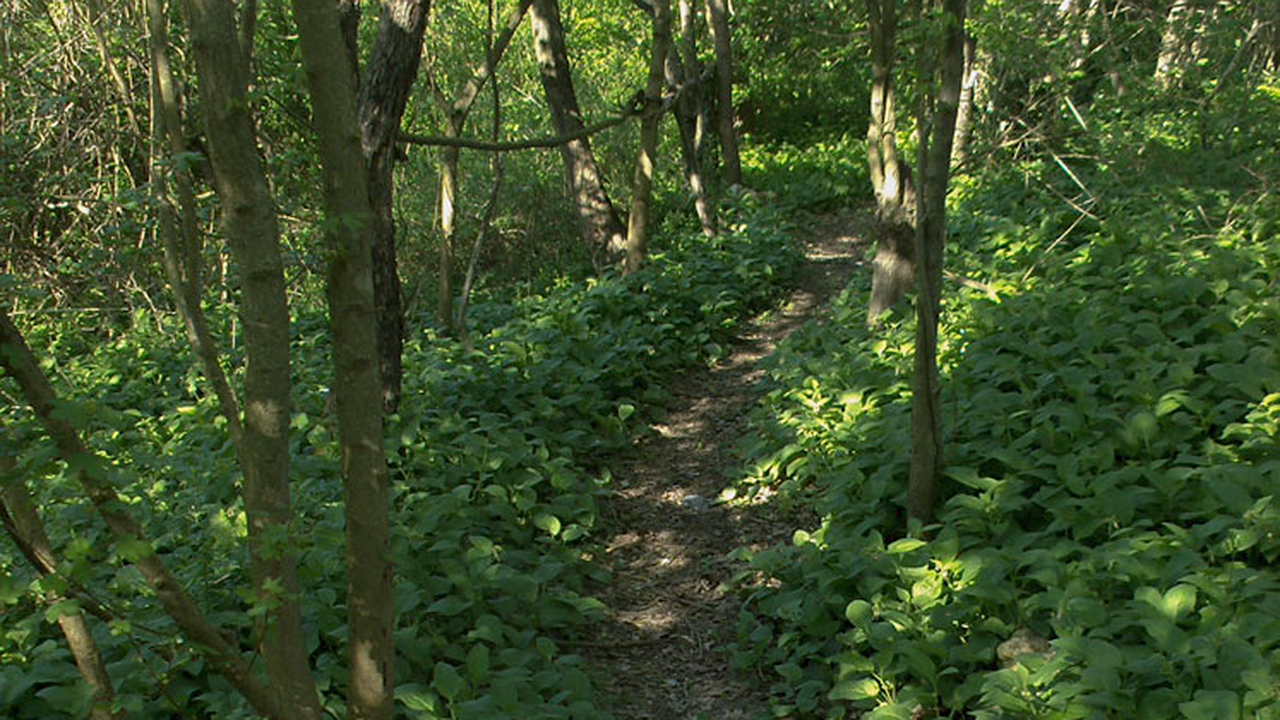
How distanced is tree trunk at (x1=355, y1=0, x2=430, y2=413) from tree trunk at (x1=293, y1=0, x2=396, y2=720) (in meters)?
2.85

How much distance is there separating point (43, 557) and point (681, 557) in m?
3.50

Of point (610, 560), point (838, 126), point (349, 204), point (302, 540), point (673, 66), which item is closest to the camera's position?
point (302, 540)

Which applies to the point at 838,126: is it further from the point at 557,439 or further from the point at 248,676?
the point at 248,676

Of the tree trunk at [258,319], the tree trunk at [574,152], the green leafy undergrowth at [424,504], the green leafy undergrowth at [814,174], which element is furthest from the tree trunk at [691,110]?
the tree trunk at [258,319]

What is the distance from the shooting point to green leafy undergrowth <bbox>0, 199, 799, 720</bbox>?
314cm

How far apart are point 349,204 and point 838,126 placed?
19089 mm

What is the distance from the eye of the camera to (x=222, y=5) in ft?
7.02

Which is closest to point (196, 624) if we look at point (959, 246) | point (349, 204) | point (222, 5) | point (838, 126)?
point (349, 204)

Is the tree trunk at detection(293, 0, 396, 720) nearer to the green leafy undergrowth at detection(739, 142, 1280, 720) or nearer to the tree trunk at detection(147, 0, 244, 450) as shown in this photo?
the tree trunk at detection(147, 0, 244, 450)

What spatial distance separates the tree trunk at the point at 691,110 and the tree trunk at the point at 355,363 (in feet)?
29.0

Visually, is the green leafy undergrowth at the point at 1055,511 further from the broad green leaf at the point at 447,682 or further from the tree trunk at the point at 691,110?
the tree trunk at the point at 691,110

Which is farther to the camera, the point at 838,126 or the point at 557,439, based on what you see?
the point at 838,126

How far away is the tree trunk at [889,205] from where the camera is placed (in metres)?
7.09

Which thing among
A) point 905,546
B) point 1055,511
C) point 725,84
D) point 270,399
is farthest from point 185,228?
point 725,84
